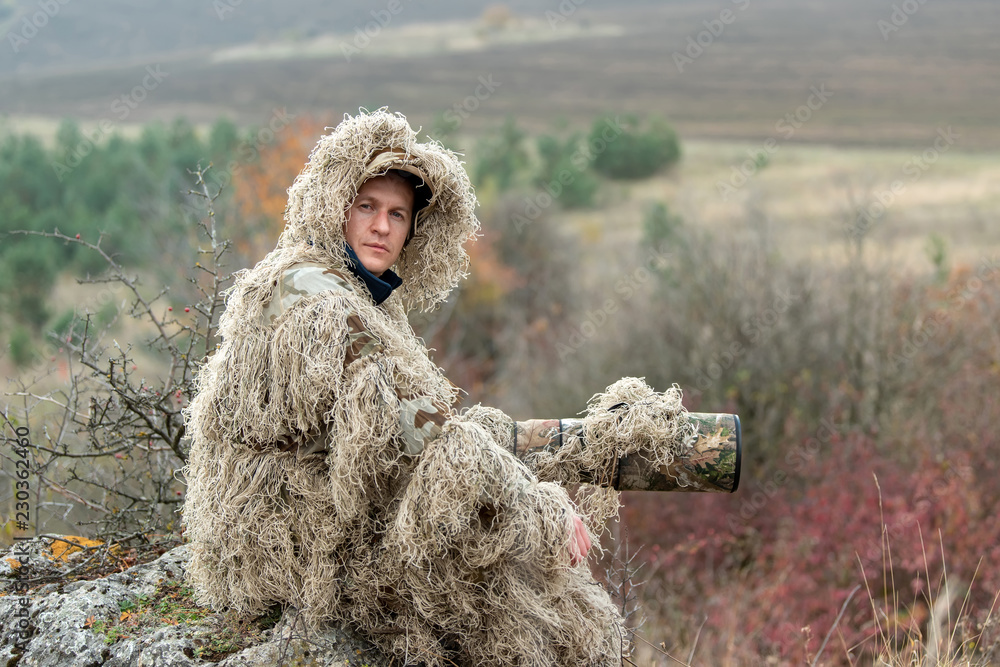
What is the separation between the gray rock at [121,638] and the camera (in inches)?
116

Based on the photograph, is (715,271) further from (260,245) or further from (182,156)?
(182,156)

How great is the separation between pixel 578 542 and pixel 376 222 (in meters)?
1.24

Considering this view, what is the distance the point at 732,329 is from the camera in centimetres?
1355

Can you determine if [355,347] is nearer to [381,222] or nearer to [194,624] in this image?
[381,222]

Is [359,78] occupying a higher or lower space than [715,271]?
higher

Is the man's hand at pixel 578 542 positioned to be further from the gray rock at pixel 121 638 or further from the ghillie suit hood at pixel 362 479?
the gray rock at pixel 121 638

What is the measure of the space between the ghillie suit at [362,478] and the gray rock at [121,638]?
0.09 metres

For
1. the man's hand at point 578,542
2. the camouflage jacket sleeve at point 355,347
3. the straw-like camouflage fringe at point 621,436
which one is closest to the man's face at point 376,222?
the camouflage jacket sleeve at point 355,347

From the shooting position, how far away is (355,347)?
272 cm

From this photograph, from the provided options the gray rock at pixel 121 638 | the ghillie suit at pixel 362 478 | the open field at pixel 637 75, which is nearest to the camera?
the ghillie suit at pixel 362 478

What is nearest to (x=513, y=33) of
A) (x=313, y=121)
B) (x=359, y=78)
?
(x=359, y=78)

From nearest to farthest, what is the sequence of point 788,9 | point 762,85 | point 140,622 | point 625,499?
point 140,622 → point 625,499 → point 762,85 → point 788,9

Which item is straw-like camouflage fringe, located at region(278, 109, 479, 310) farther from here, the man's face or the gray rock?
the gray rock

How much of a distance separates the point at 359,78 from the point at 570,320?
185ft
